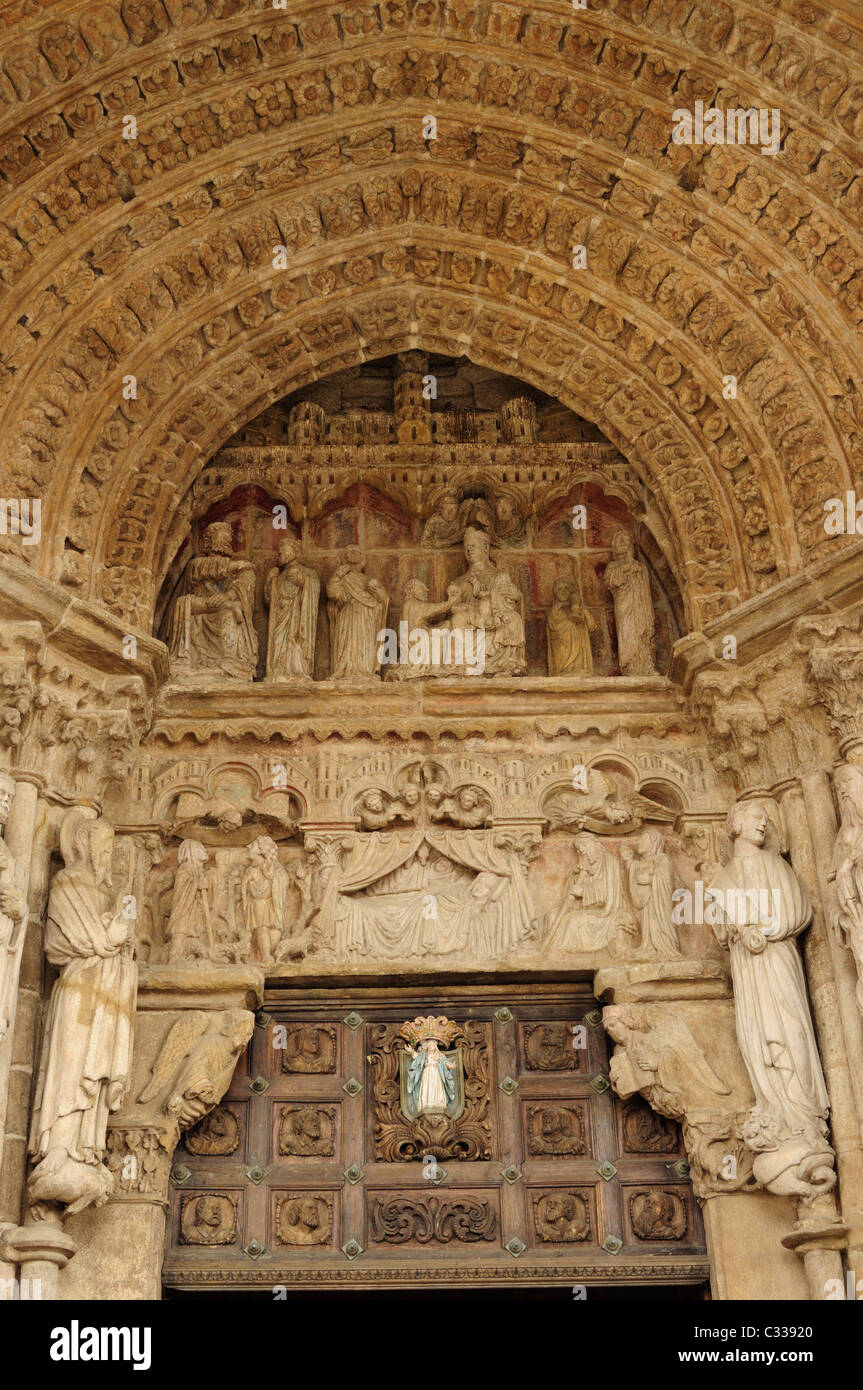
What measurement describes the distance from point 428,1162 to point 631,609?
368cm

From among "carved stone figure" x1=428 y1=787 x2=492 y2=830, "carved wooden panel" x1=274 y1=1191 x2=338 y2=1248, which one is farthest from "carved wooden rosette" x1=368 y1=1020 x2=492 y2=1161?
"carved stone figure" x1=428 y1=787 x2=492 y2=830

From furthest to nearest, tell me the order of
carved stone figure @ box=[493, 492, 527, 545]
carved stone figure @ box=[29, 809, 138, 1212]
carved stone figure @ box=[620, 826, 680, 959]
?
carved stone figure @ box=[493, 492, 527, 545] → carved stone figure @ box=[620, 826, 680, 959] → carved stone figure @ box=[29, 809, 138, 1212]

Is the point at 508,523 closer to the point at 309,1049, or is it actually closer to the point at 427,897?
the point at 427,897

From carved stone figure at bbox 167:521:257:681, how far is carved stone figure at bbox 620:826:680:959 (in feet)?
8.57

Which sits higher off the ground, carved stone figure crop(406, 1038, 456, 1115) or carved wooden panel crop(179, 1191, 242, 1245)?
carved stone figure crop(406, 1038, 456, 1115)

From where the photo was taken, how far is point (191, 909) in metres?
9.10

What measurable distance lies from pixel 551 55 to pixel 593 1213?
6759 millimetres

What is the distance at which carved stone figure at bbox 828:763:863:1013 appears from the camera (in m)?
8.02

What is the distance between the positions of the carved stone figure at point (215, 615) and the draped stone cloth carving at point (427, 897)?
147cm

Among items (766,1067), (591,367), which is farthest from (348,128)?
(766,1067)

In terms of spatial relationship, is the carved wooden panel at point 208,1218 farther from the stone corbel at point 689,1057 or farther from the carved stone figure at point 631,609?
the carved stone figure at point 631,609

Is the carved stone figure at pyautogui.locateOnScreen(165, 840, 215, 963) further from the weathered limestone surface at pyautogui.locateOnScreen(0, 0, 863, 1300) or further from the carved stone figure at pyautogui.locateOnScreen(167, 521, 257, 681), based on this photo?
the carved stone figure at pyautogui.locateOnScreen(167, 521, 257, 681)

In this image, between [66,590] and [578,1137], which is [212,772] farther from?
[578,1137]

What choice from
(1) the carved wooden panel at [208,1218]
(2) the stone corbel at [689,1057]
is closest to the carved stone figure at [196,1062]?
(1) the carved wooden panel at [208,1218]
